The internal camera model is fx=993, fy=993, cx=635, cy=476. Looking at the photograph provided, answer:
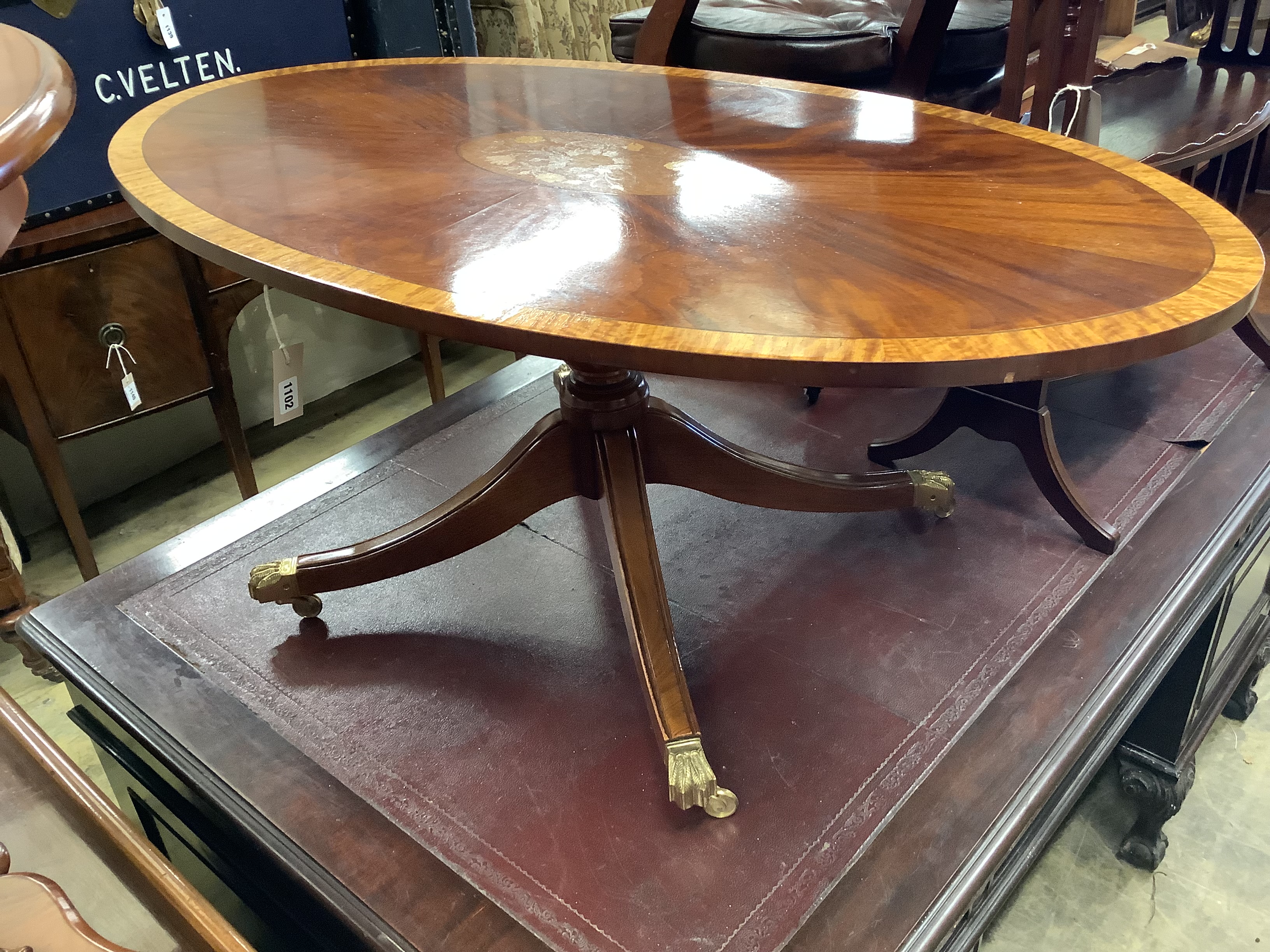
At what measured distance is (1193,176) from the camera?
5.45ft

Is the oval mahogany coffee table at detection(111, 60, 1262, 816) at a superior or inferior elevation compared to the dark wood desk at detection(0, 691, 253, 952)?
superior

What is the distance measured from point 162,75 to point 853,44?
1.03m

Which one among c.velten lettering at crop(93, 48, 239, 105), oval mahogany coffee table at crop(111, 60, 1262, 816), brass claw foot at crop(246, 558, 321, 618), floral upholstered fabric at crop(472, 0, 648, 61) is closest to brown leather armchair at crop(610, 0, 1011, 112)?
oval mahogany coffee table at crop(111, 60, 1262, 816)

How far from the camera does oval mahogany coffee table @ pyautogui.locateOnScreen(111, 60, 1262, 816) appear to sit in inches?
23.1

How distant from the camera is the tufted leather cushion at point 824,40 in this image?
1.45m

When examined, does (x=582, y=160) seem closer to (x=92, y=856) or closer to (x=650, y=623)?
(x=650, y=623)

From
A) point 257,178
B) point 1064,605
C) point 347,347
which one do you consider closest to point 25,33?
point 257,178

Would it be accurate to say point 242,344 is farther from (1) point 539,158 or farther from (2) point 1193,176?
(2) point 1193,176

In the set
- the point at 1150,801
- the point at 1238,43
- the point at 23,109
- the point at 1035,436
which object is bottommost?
the point at 1150,801

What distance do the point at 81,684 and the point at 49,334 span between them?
2.23ft

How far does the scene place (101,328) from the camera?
1.45m

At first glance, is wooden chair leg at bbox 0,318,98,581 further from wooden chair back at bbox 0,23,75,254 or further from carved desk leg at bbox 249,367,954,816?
wooden chair back at bbox 0,23,75,254

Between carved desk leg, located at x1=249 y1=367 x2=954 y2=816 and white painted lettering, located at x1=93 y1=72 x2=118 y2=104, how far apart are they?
2.85 ft

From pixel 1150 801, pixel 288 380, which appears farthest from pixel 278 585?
pixel 1150 801
